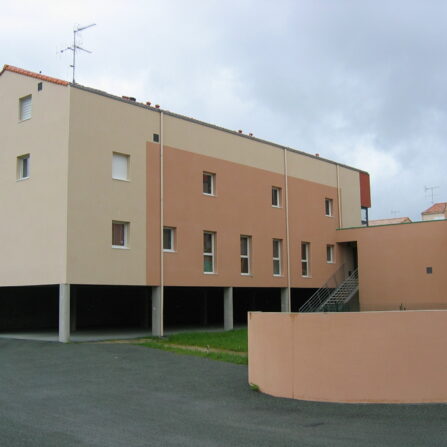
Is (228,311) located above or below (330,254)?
below

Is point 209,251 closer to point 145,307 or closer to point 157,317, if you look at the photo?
point 157,317

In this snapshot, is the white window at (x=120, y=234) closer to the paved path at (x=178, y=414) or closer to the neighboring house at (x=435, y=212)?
the paved path at (x=178, y=414)

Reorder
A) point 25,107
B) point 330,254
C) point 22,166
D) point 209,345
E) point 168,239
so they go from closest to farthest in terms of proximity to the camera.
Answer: point 209,345
point 22,166
point 25,107
point 168,239
point 330,254

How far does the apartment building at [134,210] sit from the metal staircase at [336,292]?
1.60 feet

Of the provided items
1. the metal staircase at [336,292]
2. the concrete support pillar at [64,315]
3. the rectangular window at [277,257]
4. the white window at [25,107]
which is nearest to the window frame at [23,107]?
the white window at [25,107]

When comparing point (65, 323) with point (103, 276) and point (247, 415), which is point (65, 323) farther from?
point (247, 415)

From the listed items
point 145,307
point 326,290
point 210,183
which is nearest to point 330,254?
point 326,290

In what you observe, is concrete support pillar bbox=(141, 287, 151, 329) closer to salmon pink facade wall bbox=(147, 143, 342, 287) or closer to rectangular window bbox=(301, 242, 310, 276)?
salmon pink facade wall bbox=(147, 143, 342, 287)

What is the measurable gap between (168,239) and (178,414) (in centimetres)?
1413

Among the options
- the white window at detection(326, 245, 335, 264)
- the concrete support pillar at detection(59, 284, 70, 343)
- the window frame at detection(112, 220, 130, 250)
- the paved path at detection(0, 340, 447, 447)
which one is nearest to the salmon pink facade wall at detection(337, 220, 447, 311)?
the white window at detection(326, 245, 335, 264)

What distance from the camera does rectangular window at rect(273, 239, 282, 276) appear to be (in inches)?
1105

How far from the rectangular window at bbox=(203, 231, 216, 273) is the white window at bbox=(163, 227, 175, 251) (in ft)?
5.68

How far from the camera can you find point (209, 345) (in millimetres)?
18625

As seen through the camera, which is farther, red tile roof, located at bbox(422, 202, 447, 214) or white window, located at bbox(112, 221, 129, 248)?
red tile roof, located at bbox(422, 202, 447, 214)
